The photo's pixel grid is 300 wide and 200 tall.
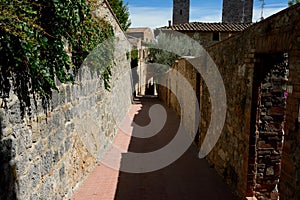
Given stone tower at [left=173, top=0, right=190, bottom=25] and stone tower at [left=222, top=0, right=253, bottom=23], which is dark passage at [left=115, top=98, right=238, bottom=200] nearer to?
stone tower at [left=222, top=0, right=253, bottom=23]

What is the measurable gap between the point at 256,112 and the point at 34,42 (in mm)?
2833

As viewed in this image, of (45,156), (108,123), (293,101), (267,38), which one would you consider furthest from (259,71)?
(108,123)

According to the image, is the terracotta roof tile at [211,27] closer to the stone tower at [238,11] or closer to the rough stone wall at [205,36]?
the rough stone wall at [205,36]

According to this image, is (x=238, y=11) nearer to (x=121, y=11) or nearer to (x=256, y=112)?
(x=121, y=11)

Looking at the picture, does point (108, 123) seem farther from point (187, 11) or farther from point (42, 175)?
point (187, 11)

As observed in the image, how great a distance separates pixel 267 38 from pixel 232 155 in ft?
6.71

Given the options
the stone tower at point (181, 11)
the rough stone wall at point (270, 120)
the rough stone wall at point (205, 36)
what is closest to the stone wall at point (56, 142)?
the rough stone wall at point (270, 120)

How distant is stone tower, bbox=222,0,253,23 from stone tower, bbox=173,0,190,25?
12.8 feet

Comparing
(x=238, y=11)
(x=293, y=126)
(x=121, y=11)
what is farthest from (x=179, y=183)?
(x=238, y=11)

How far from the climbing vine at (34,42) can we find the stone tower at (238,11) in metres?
26.1

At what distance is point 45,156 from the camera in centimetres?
311

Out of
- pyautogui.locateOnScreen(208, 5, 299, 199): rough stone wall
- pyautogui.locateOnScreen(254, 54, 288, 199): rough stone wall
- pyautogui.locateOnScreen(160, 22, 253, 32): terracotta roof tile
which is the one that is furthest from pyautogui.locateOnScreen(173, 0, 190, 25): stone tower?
pyautogui.locateOnScreen(254, 54, 288, 199): rough stone wall

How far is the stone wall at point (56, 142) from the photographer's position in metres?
2.34

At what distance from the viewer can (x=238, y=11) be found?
88.1ft
